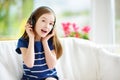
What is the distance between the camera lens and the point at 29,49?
1547mm

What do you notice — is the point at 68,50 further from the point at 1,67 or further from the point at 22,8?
the point at 22,8

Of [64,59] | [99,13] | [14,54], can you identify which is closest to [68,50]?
[64,59]

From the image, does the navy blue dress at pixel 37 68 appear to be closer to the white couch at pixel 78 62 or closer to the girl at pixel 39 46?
the girl at pixel 39 46

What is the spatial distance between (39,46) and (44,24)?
0.17m

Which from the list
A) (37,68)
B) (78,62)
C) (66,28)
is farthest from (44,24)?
(66,28)

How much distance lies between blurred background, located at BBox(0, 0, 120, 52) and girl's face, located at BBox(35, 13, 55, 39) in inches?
30.9

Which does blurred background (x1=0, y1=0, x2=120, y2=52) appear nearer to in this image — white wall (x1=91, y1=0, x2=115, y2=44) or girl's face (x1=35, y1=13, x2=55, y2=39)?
white wall (x1=91, y1=0, x2=115, y2=44)

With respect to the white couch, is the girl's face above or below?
above

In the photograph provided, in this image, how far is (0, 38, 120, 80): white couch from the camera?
5.67ft

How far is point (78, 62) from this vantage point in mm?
1932

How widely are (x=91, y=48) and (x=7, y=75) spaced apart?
Answer: 0.69m

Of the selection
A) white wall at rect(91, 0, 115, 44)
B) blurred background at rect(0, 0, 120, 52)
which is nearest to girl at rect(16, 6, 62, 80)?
blurred background at rect(0, 0, 120, 52)

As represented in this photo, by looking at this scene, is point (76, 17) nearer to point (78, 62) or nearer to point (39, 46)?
point (78, 62)

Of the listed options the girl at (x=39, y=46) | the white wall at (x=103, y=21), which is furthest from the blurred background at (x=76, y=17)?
the girl at (x=39, y=46)
